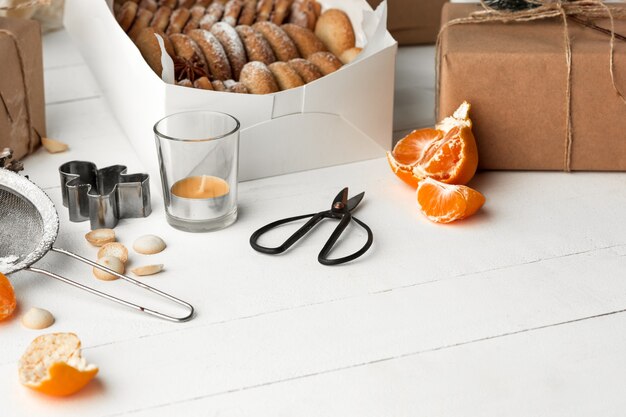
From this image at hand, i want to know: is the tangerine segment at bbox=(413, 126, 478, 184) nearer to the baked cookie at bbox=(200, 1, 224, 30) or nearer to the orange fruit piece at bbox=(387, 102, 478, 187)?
the orange fruit piece at bbox=(387, 102, 478, 187)

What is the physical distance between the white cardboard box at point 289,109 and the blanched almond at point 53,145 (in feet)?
0.33

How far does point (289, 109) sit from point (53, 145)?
383 mm

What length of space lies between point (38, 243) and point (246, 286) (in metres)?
0.24

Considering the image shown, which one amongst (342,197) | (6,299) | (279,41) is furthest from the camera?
(279,41)

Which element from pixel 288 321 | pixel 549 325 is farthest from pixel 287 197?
pixel 549 325

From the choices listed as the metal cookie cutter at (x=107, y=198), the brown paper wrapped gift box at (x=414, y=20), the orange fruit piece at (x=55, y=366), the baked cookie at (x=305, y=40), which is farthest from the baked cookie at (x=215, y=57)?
the orange fruit piece at (x=55, y=366)

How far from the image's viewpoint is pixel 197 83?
46.8 inches

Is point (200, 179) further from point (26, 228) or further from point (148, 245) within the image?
point (26, 228)

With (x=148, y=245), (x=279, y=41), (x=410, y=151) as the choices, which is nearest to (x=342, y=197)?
(x=410, y=151)

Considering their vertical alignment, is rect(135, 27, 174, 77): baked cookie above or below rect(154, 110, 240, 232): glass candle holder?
above

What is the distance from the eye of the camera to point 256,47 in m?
1.30

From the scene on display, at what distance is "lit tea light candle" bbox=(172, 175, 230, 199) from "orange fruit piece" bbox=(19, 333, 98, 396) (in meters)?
0.28

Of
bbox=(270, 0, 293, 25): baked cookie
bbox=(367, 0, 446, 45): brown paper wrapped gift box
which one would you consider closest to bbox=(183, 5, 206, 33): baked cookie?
bbox=(270, 0, 293, 25): baked cookie

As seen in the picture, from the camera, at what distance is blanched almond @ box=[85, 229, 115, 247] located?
3.33ft
